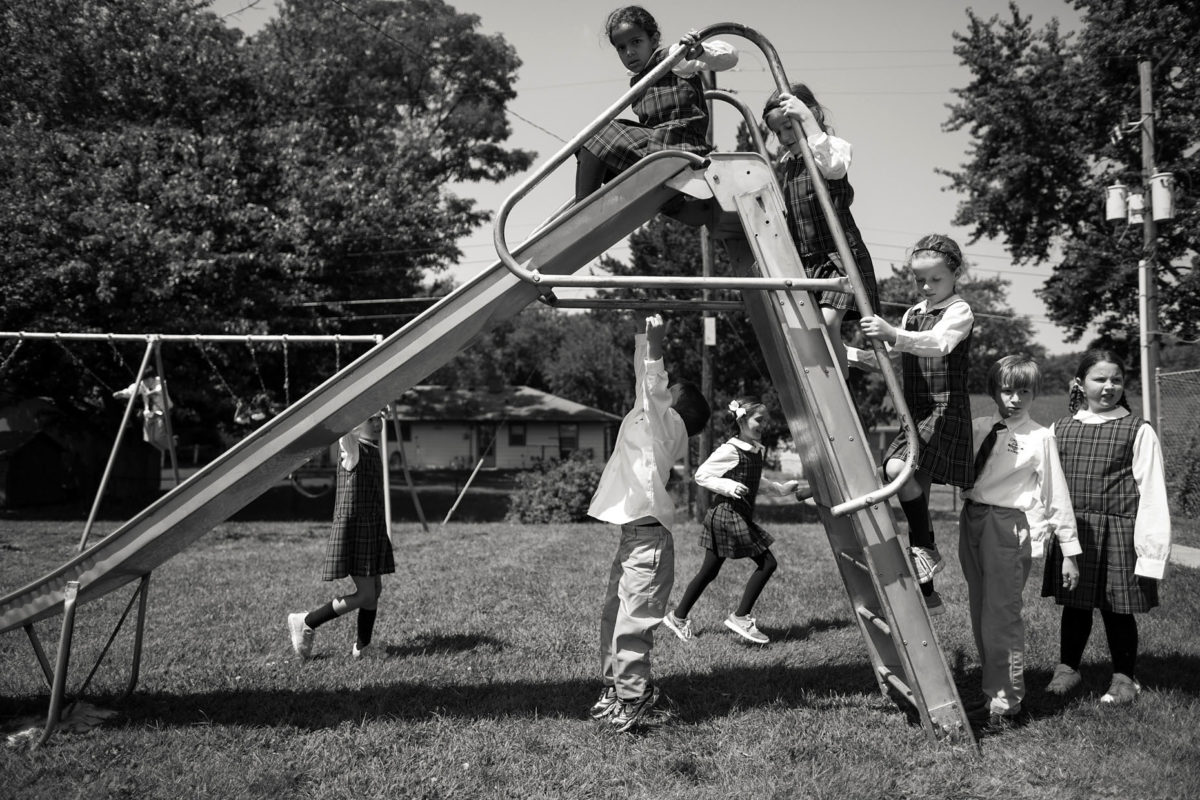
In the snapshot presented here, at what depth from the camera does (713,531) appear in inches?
238

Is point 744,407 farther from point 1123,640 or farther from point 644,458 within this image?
point 1123,640

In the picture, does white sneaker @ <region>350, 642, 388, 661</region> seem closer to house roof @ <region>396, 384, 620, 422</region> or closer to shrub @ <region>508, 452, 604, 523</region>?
shrub @ <region>508, 452, 604, 523</region>

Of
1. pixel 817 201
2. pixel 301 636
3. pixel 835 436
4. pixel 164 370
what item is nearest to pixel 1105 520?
pixel 835 436

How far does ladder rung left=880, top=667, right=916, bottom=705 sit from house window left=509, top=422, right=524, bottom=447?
3987 cm

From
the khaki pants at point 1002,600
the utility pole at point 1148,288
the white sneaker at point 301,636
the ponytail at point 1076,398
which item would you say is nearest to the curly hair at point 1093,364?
the ponytail at point 1076,398

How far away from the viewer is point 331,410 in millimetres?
3969

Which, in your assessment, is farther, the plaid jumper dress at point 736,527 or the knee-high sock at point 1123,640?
the plaid jumper dress at point 736,527

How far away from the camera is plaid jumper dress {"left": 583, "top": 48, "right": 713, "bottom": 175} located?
4160 millimetres

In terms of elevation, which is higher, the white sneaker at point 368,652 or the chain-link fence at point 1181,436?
the chain-link fence at point 1181,436

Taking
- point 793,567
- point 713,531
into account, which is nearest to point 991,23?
point 793,567

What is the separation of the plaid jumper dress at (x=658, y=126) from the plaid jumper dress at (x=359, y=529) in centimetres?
268

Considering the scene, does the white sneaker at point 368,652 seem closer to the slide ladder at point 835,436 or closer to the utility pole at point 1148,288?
the slide ladder at point 835,436

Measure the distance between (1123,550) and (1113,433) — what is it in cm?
Result: 60

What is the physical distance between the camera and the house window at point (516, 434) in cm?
4397
